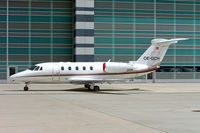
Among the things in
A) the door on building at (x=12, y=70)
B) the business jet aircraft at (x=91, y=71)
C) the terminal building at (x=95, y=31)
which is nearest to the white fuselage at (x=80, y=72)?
the business jet aircraft at (x=91, y=71)

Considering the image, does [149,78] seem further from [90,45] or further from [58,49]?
[58,49]

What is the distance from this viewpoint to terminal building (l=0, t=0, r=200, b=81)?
45.6 metres

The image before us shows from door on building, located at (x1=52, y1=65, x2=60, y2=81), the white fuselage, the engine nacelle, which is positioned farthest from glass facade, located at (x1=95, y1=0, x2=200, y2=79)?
door on building, located at (x1=52, y1=65, x2=60, y2=81)

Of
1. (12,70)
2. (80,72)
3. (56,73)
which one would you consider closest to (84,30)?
(12,70)

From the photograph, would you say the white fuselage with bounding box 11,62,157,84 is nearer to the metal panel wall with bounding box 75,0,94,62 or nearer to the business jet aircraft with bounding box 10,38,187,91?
the business jet aircraft with bounding box 10,38,187,91

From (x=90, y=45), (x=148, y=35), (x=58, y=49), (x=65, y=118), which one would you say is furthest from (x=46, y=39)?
(x=65, y=118)

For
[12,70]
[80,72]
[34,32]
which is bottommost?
[12,70]

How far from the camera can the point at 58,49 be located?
155ft

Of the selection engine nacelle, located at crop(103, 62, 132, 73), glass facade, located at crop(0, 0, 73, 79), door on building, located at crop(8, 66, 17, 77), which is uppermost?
glass facade, located at crop(0, 0, 73, 79)

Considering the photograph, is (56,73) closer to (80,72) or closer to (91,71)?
(80,72)

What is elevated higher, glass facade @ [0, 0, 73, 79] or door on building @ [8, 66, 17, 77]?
glass facade @ [0, 0, 73, 79]

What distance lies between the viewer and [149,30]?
155 ft

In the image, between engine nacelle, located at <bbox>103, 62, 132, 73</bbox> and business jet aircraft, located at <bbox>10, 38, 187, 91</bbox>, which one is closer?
business jet aircraft, located at <bbox>10, 38, 187, 91</bbox>

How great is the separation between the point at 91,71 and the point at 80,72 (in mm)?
948
